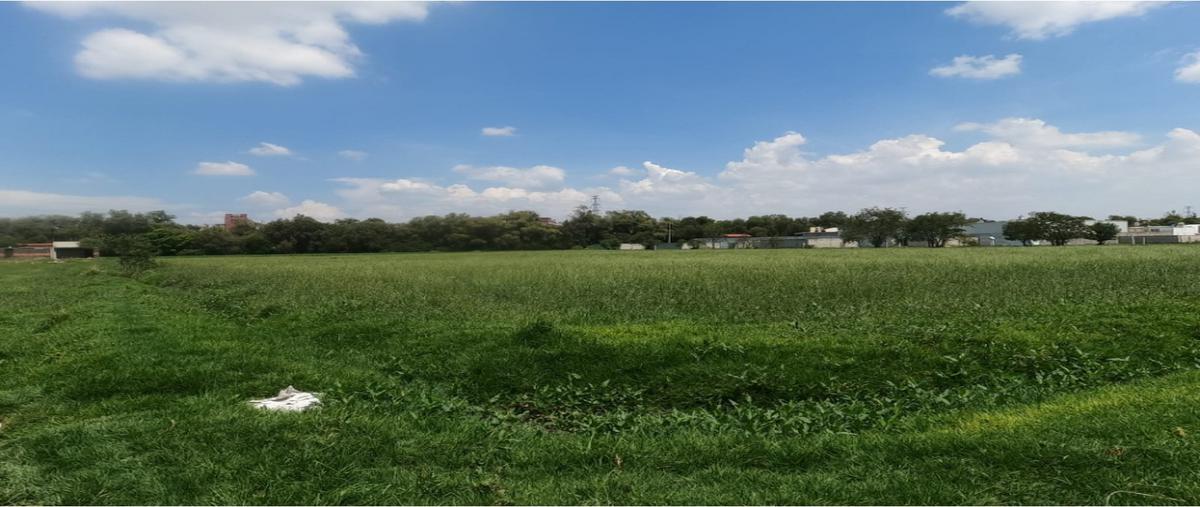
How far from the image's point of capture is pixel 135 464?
5.12m

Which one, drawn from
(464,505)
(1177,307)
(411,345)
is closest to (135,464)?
(464,505)

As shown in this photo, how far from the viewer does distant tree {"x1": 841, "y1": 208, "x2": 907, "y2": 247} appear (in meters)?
126

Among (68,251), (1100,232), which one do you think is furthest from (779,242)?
(68,251)

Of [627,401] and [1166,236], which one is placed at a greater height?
[1166,236]

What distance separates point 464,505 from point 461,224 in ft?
396

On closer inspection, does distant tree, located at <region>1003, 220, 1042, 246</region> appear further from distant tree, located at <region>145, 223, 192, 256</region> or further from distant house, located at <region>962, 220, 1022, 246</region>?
distant tree, located at <region>145, 223, 192, 256</region>

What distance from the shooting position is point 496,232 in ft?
393

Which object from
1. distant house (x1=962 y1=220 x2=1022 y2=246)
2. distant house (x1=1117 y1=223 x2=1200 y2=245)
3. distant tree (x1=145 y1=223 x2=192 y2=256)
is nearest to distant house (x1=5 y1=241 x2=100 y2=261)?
distant tree (x1=145 y1=223 x2=192 y2=256)

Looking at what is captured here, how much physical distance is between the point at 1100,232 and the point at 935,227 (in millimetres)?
30887

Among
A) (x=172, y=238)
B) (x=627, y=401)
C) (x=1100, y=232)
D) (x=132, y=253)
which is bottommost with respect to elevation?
(x=627, y=401)

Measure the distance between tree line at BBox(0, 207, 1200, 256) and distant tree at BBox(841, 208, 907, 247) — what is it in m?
0.20

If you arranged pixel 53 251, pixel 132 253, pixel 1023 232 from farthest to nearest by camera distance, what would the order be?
pixel 1023 232 → pixel 53 251 → pixel 132 253

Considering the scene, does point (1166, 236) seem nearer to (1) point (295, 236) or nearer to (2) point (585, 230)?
(2) point (585, 230)

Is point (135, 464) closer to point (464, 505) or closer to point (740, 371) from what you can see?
point (464, 505)
